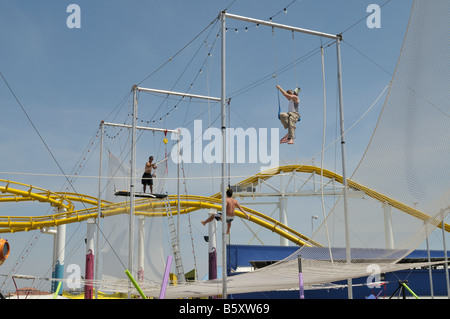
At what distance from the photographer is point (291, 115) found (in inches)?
486

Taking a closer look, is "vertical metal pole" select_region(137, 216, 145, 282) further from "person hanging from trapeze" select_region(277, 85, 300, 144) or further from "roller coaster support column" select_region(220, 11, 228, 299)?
"person hanging from trapeze" select_region(277, 85, 300, 144)

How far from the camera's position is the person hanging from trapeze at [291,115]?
40.4ft

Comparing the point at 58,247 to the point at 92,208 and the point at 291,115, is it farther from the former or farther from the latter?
the point at 291,115

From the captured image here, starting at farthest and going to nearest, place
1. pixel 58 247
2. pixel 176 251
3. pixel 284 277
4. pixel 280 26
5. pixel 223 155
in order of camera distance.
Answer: pixel 58 247, pixel 176 251, pixel 280 26, pixel 223 155, pixel 284 277

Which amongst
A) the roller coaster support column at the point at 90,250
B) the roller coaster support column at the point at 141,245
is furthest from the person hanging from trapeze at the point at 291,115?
the roller coaster support column at the point at 90,250

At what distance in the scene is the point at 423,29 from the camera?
6.89 m

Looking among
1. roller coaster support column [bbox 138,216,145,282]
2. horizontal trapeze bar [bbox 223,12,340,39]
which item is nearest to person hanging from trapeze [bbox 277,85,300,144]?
horizontal trapeze bar [bbox 223,12,340,39]

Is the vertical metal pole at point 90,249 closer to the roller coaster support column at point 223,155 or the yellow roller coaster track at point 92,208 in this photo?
the yellow roller coaster track at point 92,208

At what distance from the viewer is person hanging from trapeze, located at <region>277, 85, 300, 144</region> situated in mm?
12312

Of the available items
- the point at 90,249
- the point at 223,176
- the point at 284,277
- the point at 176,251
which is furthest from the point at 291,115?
the point at 90,249
